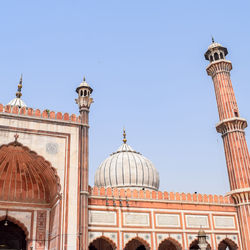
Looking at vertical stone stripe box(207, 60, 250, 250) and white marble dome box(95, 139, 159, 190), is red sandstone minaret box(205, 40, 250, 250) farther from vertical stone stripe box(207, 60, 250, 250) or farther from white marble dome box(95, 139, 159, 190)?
white marble dome box(95, 139, 159, 190)

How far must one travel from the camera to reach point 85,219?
10.6 m

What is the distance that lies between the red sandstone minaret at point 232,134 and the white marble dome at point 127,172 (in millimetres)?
4127

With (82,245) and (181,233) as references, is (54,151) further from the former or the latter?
(181,233)

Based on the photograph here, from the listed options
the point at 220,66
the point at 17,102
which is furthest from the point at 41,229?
the point at 220,66

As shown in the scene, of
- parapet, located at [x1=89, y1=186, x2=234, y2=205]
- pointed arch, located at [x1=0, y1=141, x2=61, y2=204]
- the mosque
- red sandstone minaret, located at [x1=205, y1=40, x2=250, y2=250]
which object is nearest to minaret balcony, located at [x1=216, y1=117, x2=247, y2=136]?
red sandstone minaret, located at [x1=205, y1=40, x2=250, y2=250]

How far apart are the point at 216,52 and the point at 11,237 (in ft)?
40.3

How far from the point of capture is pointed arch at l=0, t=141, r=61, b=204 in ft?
36.1

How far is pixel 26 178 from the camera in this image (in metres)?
11.9

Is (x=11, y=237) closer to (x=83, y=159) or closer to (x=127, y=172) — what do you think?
(x=83, y=159)

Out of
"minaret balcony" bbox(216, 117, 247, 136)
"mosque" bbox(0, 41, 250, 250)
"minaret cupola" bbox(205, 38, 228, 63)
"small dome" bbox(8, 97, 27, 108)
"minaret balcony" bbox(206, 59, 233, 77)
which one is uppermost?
"minaret cupola" bbox(205, 38, 228, 63)

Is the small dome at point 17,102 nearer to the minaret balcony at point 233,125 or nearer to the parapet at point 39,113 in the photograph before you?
the parapet at point 39,113

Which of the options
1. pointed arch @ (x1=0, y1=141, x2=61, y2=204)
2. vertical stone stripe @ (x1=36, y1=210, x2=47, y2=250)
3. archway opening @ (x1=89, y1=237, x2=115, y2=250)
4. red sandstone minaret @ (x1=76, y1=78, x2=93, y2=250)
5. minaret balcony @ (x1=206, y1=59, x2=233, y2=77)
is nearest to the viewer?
red sandstone minaret @ (x1=76, y1=78, x2=93, y2=250)

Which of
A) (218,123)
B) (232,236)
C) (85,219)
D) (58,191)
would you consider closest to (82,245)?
(85,219)

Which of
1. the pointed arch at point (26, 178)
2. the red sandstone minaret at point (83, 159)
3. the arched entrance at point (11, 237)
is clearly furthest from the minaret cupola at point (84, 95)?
the arched entrance at point (11, 237)
